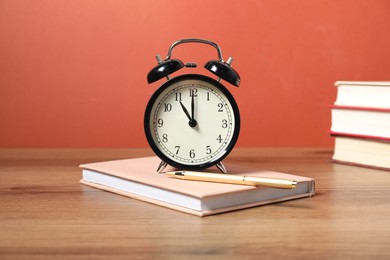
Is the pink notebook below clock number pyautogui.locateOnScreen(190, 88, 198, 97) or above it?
below

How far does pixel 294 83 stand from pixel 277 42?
14 cm

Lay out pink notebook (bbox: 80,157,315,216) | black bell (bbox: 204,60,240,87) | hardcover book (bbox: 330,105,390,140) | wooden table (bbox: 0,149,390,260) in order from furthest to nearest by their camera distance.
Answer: hardcover book (bbox: 330,105,390,140) < black bell (bbox: 204,60,240,87) < pink notebook (bbox: 80,157,315,216) < wooden table (bbox: 0,149,390,260)

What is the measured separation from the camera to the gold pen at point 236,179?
1.14 meters

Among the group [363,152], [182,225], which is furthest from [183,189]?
[363,152]

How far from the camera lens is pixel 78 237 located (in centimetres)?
96

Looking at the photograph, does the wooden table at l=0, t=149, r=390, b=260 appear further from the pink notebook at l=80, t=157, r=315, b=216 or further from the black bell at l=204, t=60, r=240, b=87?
the black bell at l=204, t=60, r=240, b=87

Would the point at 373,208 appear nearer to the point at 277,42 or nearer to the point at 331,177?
the point at 331,177

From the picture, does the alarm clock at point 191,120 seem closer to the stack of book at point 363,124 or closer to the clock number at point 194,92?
the clock number at point 194,92

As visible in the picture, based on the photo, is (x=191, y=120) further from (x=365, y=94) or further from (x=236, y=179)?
(x=365, y=94)

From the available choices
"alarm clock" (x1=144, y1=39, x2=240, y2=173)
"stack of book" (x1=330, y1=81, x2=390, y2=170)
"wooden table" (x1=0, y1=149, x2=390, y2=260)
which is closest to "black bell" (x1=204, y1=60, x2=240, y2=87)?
"alarm clock" (x1=144, y1=39, x2=240, y2=173)

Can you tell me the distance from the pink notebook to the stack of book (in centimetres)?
40

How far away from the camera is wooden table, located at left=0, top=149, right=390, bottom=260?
890 mm

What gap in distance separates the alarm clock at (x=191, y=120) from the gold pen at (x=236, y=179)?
7 centimetres

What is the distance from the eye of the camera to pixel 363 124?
162 centimetres
